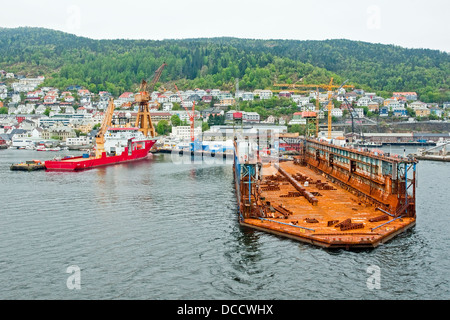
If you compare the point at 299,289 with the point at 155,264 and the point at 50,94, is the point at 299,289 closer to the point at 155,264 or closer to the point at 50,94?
the point at 155,264

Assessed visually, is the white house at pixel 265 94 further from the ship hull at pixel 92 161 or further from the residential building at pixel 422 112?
the ship hull at pixel 92 161

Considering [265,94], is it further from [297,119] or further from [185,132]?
[185,132]

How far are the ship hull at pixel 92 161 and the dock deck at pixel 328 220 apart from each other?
3472 cm

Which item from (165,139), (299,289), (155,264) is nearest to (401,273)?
(299,289)

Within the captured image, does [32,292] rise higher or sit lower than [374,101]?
lower

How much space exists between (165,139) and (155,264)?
9085 centimetres

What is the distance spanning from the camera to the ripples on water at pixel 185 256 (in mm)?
20234

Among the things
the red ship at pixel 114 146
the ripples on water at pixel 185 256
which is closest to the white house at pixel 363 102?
the red ship at pixel 114 146

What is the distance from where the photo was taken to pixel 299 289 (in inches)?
798

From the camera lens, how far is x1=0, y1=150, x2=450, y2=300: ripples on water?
797 inches

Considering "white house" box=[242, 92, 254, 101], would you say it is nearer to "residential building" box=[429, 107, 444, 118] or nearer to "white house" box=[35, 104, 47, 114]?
"residential building" box=[429, 107, 444, 118]

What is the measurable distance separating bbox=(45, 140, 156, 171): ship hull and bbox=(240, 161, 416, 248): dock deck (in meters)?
34.7

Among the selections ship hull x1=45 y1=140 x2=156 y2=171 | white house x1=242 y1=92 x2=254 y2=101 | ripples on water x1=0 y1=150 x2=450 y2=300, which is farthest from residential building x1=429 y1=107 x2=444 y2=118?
ripples on water x1=0 y1=150 x2=450 y2=300
